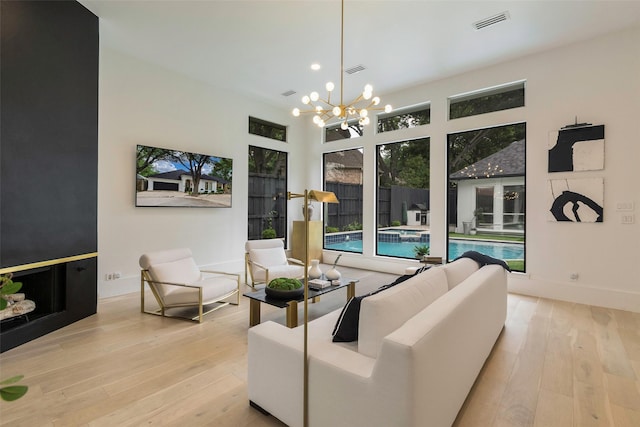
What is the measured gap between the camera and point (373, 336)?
172cm

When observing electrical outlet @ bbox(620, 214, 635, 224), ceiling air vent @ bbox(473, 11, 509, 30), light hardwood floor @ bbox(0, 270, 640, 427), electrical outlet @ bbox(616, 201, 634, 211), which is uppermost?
ceiling air vent @ bbox(473, 11, 509, 30)

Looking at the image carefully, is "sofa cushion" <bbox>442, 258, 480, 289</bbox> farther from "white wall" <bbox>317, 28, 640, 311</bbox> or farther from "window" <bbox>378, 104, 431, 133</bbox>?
"window" <bbox>378, 104, 431, 133</bbox>

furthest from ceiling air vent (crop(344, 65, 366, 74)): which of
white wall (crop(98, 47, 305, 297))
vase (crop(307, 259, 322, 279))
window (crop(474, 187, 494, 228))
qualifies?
vase (crop(307, 259, 322, 279))

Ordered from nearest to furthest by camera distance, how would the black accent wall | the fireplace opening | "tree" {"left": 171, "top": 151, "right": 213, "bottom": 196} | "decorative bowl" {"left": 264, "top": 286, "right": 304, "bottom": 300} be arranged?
the black accent wall → "decorative bowl" {"left": 264, "top": 286, "right": 304, "bottom": 300} → the fireplace opening → "tree" {"left": 171, "top": 151, "right": 213, "bottom": 196}

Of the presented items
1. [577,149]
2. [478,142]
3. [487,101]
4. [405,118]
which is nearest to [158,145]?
[405,118]

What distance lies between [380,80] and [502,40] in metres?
1.91

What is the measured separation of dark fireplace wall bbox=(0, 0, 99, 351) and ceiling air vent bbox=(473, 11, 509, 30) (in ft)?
15.2

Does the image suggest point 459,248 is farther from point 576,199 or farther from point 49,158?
point 49,158

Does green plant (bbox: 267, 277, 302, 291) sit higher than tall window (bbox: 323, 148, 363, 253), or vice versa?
tall window (bbox: 323, 148, 363, 253)

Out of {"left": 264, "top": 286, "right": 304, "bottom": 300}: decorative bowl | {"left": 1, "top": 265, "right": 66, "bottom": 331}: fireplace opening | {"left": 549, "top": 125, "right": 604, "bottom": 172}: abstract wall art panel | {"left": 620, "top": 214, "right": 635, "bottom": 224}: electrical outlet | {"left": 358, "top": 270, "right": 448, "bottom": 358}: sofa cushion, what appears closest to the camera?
{"left": 358, "top": 270, "right": 448, "bottom": 358}: sofa cushion

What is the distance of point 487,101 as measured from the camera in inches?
205

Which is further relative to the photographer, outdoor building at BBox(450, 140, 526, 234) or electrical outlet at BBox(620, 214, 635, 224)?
outdoor building at BBox(450, 140, 526, 234)

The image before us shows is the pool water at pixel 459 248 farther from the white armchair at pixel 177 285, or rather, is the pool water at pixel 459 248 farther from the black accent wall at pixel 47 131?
the black accent wall at pixel 47 131

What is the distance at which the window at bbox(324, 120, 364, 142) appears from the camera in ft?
22.3
